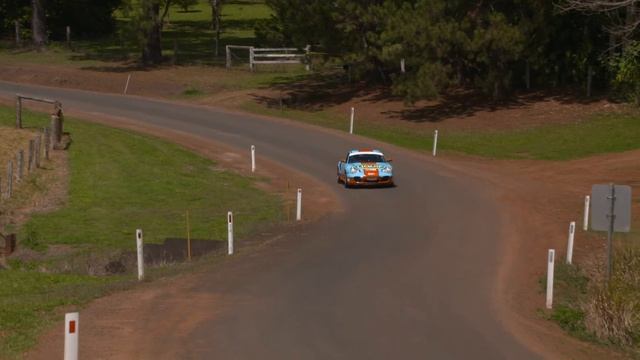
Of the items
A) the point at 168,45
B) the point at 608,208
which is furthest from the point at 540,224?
the point at 168,45

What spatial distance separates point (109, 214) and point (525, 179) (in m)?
14.9

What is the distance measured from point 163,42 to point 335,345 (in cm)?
6579

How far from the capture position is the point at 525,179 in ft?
118

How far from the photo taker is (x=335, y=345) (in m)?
14.5

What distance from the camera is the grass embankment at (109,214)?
696 inches

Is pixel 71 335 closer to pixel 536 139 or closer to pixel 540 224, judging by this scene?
pixel 540 224

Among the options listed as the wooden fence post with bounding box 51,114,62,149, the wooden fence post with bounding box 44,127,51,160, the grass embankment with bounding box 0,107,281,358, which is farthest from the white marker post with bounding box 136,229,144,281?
the wooden fence post with bounding box 51,114,62,149

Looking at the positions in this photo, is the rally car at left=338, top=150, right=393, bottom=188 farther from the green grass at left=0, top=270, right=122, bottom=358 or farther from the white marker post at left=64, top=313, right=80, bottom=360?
the white marker post at left=64, top=313, right=80, bottom=360

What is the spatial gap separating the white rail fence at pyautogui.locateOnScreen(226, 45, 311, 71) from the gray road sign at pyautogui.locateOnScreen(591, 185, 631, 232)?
47.1m

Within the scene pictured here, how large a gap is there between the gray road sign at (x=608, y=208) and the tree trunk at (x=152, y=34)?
45.6 m

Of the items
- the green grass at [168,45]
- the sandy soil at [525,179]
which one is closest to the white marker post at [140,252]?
the sandy soil at [525,179]

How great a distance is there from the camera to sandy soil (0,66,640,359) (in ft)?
56.7

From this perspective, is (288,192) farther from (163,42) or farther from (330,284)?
(163,42)

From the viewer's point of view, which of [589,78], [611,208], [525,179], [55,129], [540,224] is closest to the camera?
[611,208]
